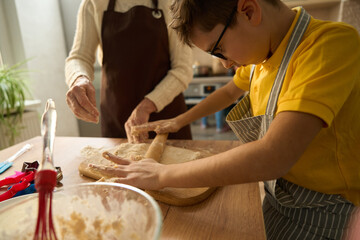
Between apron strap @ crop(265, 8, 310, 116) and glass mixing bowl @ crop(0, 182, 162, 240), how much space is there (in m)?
0.39

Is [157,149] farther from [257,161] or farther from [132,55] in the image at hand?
[132,55]

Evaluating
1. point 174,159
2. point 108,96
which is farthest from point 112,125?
point 174,159

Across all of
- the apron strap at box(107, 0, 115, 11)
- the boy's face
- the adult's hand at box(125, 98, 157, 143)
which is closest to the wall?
the apron strap at box(107, 0, 115, 11)

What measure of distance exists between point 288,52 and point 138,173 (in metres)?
0.46

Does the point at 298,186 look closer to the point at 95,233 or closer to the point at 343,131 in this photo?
the point at 343,131

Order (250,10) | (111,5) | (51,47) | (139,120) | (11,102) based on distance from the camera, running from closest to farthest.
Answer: (250,10), (139,120), (111,5), (11,102), (51,47)

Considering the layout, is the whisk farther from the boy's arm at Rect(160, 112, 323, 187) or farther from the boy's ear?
the boy's ear

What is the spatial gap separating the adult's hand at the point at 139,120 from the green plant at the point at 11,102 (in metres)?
1.31

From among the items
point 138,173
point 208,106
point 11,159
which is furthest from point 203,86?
point 138,173

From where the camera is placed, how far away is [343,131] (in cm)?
60

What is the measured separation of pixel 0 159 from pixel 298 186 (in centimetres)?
102

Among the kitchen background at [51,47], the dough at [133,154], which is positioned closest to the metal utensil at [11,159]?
the dough at [133,154]

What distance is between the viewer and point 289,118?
1.60 feet

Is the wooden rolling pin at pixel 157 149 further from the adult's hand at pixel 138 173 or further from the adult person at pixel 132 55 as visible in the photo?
the adult person at pixel 132 55
